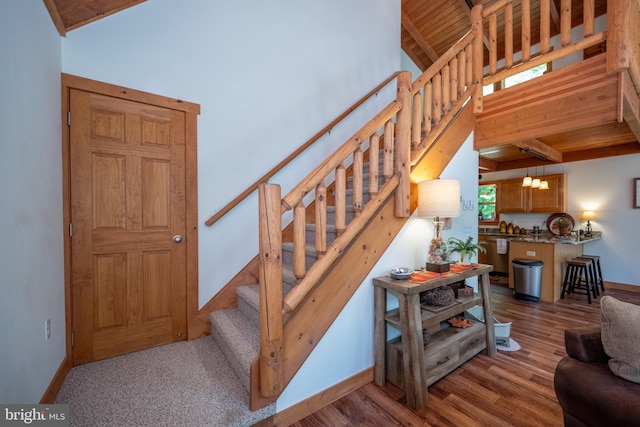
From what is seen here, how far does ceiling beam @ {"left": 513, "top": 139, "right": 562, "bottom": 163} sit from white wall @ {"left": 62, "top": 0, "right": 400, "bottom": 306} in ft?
8.12

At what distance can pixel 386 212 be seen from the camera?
2172 millimetres

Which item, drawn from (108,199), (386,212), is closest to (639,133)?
(386,212)

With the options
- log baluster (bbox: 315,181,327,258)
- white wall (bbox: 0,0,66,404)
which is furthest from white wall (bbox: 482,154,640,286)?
white wall (bbox: 0,0,66,404)

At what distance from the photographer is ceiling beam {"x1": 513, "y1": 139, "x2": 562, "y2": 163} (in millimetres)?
3689

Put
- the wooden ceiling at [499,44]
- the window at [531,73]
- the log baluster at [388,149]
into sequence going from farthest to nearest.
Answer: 1. the window at [531,73]
2. the wooden ceiling at [499,44]
3. the log baluster at [388,149]

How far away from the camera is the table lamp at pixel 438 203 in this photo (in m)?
2.17

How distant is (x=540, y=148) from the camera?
4.24m

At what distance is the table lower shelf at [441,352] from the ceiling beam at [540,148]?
2.46 metres

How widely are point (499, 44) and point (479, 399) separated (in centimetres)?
701

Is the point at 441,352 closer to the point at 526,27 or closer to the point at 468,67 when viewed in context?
the point at 468,67

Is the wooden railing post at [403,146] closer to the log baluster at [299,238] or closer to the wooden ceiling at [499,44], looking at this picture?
the log baluster at [299,238]

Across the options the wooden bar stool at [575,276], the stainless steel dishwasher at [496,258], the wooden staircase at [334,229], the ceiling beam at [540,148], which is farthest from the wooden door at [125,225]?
the stainless steel dishwasher at [496,258]

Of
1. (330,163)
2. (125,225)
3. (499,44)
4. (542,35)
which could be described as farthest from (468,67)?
(499,44)

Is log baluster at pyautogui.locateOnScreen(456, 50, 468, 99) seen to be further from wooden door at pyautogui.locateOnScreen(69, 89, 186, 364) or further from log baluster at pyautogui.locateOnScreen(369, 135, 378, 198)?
wooden door at pyautogui.locateOnScreen(69, 89, 186, 364)
